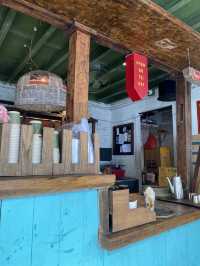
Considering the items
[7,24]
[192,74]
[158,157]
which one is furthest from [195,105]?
[7,24]

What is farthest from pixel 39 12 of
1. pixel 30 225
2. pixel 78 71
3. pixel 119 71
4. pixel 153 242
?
pixel 119 71

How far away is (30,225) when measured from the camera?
0.97 m

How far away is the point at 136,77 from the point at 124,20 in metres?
0.51

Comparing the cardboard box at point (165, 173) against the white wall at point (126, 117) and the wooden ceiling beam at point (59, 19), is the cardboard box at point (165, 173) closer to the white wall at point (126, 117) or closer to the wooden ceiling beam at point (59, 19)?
the white wall at point (126, 117)

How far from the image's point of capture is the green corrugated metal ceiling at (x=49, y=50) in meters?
2.12

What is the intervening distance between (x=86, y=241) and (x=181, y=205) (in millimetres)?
1350

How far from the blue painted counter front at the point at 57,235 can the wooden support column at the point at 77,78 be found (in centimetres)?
65

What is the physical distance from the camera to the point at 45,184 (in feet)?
3.28

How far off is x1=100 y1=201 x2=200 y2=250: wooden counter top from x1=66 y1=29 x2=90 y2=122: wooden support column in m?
0.82

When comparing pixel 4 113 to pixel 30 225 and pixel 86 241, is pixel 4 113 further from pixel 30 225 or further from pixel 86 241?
pixel 86 241

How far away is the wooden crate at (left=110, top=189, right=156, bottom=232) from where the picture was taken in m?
1.30

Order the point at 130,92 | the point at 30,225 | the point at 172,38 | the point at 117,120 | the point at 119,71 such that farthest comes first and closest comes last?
the point at 117,120 < the point at 119,71 < the point at 130,92 < the point at 172,38 < the point at 30,225

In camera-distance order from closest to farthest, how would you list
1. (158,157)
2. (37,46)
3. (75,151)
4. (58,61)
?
(75,151) → (37,46) → (58,61) → (158,157)

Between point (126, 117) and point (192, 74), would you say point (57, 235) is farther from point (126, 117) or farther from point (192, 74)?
point (126, 117)
